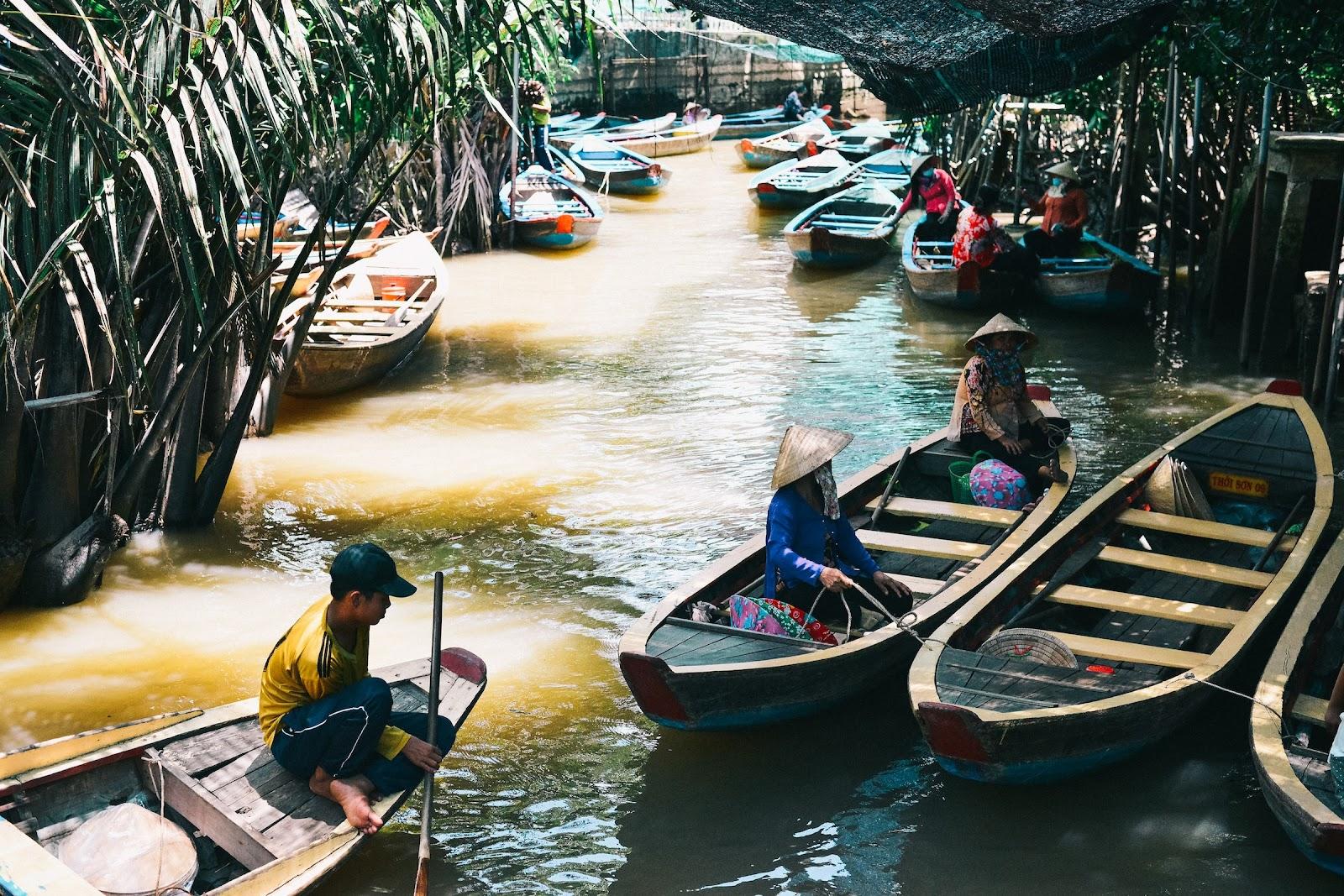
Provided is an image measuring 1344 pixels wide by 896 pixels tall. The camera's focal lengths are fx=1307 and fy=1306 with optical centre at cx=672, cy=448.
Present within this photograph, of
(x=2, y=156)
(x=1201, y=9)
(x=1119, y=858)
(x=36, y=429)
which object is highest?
(x=1201, y=9)

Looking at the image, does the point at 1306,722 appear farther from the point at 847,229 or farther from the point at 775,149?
the point at 775,149

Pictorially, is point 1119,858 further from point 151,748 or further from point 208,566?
point 208,566

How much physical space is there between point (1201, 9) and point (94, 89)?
573cm

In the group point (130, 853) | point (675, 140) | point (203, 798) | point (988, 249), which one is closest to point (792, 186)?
point (988, 249)

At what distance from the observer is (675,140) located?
975 inches

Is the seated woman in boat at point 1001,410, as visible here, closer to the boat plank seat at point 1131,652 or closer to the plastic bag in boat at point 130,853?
the boat plank seat at point 1131,652

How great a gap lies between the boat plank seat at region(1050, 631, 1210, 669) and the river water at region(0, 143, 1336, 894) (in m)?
0.40

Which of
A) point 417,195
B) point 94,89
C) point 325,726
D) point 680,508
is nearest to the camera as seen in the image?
point 325,726


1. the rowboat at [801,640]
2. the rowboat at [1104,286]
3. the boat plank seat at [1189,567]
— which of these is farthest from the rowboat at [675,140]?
the boat plank seat at [1189,567]

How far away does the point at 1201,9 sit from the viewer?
7.27m

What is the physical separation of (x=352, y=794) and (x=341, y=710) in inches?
10.1

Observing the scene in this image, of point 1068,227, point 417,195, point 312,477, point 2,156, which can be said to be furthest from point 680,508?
point 417,195

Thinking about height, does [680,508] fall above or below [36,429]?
below

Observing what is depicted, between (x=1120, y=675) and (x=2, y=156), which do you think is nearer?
(x=2, y=156)
